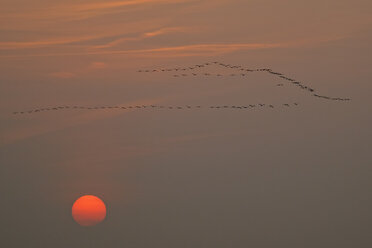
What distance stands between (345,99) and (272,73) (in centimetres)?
521

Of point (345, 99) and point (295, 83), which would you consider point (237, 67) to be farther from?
point (345, 99)

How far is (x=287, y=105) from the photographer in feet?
114

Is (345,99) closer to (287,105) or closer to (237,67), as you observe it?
(287,105)

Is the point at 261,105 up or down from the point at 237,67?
down

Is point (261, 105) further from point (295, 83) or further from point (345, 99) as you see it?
point (345, 99)

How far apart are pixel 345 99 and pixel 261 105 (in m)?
5.79

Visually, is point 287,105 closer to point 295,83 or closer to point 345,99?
point 295,83

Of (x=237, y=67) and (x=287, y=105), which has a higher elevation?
(x=237, y=67)

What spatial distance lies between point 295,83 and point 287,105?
1.60 meters

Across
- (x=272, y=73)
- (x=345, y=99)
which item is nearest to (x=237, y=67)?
(x=272, y=73)

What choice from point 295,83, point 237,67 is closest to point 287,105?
point 295,83

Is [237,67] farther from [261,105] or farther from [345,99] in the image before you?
[345,99]

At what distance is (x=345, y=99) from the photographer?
3566 centimetres

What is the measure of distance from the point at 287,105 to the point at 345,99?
13.9 feet
